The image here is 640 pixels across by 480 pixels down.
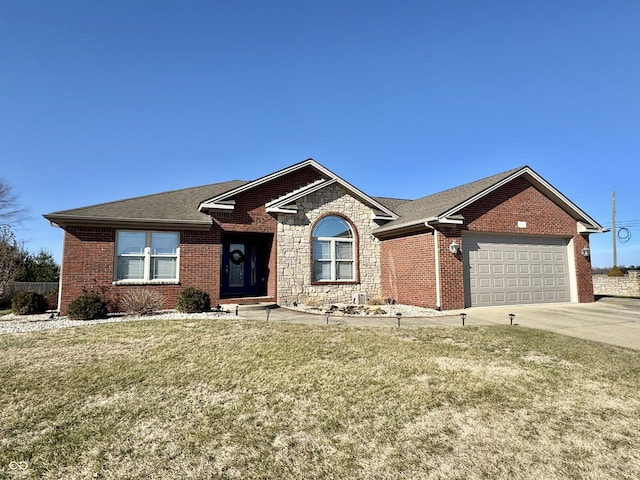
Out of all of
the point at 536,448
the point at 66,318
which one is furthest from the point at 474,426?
the point at 66,318

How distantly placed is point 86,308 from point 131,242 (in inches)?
112

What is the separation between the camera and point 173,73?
1180 centimetres

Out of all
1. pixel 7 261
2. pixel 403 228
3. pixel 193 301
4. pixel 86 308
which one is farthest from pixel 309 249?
pixel 7 261

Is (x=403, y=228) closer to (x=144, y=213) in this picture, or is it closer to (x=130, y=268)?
(x=144, y=213)

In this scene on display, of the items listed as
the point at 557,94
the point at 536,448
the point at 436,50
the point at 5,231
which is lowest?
the point at 536,448

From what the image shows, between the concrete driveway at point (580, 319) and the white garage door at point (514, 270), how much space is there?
1.75 feet

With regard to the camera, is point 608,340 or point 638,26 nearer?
point 608,340

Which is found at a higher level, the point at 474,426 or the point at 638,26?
the point at 638,26

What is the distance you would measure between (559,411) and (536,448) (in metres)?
1.15

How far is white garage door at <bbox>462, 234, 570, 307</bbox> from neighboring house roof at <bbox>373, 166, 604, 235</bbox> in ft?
4.43

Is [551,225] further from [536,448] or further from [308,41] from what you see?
[536,448]

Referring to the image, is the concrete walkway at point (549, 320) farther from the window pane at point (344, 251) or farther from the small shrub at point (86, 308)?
the small shrub at point (86, 308)

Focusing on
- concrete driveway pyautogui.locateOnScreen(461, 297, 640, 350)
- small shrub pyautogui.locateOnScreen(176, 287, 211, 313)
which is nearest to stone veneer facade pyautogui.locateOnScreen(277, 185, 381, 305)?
small shrub pyautogui.locateOnScreen(176, 287, 211, 313)

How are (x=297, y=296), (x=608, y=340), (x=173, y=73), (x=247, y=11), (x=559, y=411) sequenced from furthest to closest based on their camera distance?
1. (x=297, y=296)
2. (x=173, y=73)
3. (x=247, y=11)
4. (x=608, y=340)
5. (x=559, y=411)
